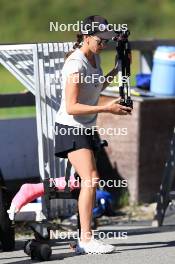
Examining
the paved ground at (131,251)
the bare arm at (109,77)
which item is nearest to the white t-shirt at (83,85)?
the bare arm at (109,77)

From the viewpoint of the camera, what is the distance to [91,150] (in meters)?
7.93

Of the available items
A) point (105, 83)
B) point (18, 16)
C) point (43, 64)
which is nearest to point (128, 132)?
point (43, 64)

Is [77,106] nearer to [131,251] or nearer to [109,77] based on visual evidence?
[109,77]

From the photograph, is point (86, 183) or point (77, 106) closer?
point (77, 106)

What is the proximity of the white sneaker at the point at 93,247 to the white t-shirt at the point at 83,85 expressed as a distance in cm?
89

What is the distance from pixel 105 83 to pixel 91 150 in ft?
1.91

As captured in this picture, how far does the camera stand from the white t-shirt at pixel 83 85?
25.5ft

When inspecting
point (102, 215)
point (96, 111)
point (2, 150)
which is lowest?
point (102, 215)

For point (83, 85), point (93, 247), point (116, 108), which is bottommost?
point (93, 247)

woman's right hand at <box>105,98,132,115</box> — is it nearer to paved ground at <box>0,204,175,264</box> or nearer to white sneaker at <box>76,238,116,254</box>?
white sneaker at <box>76,238,116,254</box>

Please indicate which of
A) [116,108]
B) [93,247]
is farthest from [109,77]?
[93,247]

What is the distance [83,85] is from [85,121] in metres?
0.29

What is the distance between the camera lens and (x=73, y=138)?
7875 millimetres

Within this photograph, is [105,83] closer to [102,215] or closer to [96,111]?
[96,111]
